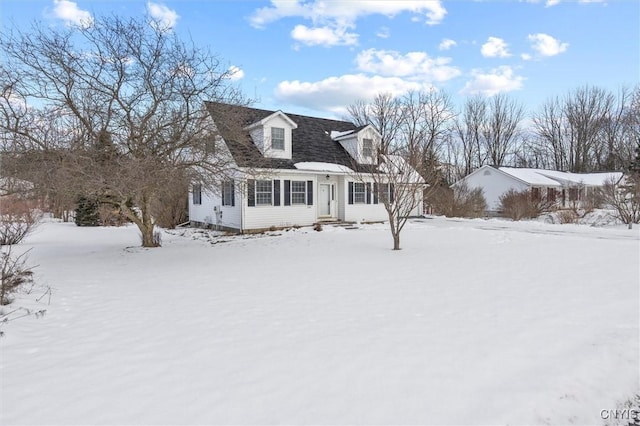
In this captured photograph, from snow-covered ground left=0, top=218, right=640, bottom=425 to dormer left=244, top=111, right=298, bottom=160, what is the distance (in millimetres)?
8900

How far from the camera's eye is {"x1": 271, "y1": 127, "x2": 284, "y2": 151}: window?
16250 millimetres

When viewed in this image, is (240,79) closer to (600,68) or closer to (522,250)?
(522,250)

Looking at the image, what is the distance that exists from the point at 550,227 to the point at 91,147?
16.7 metres

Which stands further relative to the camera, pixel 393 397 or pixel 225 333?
pixel 225 333

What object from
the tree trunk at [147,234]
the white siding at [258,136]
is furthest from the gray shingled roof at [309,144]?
the tree trunk at [147,234]

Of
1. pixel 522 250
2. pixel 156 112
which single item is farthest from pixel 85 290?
pixel 522 250

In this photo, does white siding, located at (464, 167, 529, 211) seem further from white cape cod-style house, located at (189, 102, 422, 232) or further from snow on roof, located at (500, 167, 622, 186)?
white cape cod-style house, located at (189, 102, 422, 232)

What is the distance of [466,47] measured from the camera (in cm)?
1491

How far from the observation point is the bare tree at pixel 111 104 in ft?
26.9

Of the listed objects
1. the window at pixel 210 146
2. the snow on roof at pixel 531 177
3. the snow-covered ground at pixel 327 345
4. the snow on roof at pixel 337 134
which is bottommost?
the snow-covered ground at pixel 327 345

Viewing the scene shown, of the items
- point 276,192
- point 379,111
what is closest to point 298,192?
point 276,192

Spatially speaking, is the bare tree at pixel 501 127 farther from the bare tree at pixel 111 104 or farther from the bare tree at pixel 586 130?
the bare tree at pixel 111 104

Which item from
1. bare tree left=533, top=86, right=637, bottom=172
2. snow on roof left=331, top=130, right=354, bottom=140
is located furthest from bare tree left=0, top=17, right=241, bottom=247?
bare tree left=533, top=86, right=637, bottom=172

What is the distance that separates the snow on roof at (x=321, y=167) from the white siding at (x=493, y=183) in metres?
16.1
